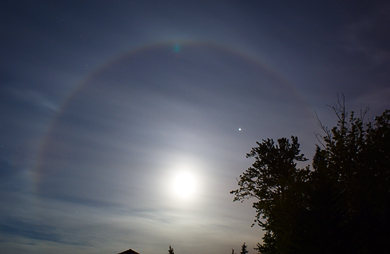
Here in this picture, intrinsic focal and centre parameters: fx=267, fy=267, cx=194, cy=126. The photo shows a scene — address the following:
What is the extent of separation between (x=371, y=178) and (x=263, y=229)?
1307 cm

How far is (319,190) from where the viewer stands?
598 inches

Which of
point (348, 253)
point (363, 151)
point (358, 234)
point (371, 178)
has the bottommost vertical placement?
point (348, 253)

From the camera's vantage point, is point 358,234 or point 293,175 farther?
point 293,175

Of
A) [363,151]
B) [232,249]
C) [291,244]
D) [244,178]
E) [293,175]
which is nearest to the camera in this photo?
[291,244]

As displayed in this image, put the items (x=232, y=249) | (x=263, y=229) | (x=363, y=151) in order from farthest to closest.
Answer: (x=232, y=249)
(x=263, y=229)
(x=363, y=151)

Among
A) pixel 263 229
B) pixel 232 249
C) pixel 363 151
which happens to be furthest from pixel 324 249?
pixel 232 249

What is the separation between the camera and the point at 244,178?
95.3 ft

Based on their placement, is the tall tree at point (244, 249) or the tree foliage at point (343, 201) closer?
the tree foliage at point (343, 201)

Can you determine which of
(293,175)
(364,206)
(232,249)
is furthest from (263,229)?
(232,249)

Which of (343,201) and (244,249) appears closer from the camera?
(343,201)

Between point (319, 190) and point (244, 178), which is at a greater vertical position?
point (244, 178)

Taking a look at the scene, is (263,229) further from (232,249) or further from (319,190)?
(232,249)

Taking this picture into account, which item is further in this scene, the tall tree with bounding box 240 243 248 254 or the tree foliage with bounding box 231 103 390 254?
the tall tree with bounding box 240 243 248 254

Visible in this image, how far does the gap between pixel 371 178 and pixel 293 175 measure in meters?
4.96
